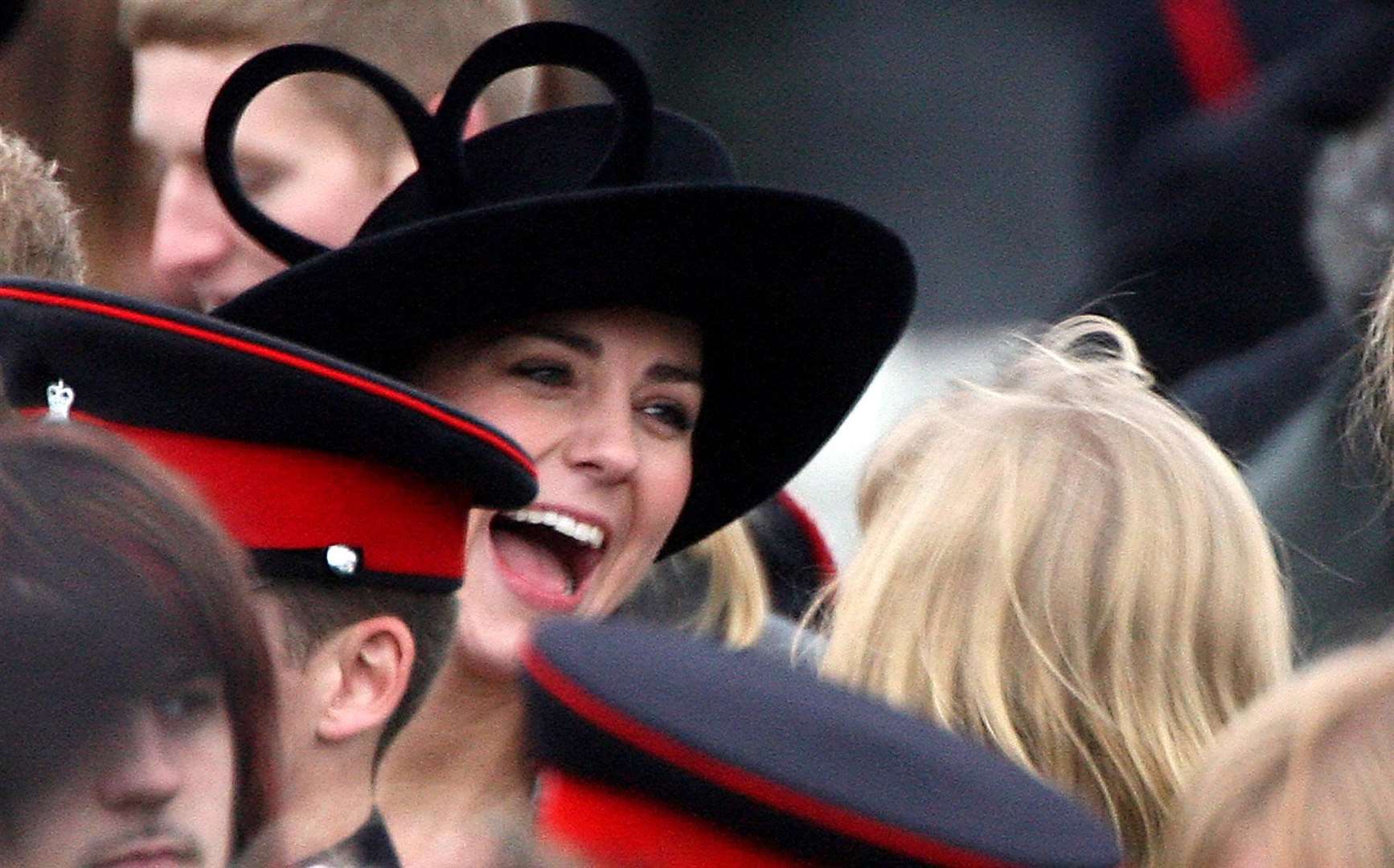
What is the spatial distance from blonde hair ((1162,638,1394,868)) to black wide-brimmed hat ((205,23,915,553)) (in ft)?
3.61

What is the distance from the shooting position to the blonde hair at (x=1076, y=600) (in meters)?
2.71

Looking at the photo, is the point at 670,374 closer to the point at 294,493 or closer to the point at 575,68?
the point at 575,68

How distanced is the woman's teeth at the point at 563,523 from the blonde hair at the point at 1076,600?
0.42 metres

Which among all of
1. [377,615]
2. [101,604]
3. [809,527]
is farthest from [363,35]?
[101,604]

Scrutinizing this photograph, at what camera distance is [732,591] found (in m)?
3.97

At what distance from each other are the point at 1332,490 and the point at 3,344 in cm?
207

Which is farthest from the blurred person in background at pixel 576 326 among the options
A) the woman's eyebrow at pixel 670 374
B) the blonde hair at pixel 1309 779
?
the blonde hair at pixel 1309 779

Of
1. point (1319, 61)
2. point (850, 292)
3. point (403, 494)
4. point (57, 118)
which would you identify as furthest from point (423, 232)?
point (1319, 61)

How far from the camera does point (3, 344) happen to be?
2691mm

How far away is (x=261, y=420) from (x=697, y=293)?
794mm

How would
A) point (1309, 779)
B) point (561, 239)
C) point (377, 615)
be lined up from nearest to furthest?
point (1309, 779) → point (377, 615) → point (561, 239)

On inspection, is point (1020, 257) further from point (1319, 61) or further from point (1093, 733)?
point (1093, 733)

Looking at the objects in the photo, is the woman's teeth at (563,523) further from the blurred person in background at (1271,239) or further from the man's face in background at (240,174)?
the blurred person in background at (1271,239)

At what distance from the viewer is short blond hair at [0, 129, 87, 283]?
10.2 ft
